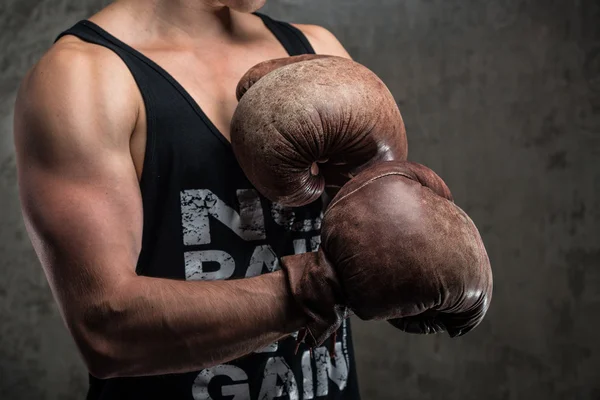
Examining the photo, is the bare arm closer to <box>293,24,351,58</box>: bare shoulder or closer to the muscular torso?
the muscular torso

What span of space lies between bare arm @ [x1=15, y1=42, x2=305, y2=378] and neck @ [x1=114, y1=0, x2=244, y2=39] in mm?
140

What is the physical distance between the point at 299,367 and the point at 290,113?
39 cm

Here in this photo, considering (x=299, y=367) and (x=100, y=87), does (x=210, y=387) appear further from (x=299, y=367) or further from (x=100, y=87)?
(x=100, y=87)

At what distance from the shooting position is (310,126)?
861 mm

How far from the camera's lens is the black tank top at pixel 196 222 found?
1.01 m

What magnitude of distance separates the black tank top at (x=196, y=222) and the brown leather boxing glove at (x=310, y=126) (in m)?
0.11

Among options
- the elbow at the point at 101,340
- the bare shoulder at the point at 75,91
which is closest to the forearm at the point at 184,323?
the elbow at the point at 101,340

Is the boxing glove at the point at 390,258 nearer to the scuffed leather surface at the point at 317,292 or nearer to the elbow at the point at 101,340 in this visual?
the scuffed leather surface at the point at 317,292

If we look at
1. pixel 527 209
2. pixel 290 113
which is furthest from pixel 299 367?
pixel 527 209

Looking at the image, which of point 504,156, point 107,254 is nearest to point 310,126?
point 107,254

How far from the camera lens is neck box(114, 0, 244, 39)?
1097mm

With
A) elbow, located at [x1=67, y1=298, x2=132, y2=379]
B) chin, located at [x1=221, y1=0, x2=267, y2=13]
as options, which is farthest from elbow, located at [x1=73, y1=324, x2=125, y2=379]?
chin, located at [x1=221, y1=0, x2=267, y2=13]

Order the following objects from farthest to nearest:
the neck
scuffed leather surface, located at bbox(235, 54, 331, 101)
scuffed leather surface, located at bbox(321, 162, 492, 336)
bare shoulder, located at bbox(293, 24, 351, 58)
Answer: bare shoulder, located at bbox(293, 24, 351, 58), the neck, scuffed leather surface, located at bbox(235, 54, 331, 101), scuffed leather surface, located at bbox(321, 162, 492, 336)

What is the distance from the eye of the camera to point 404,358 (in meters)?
2.11
